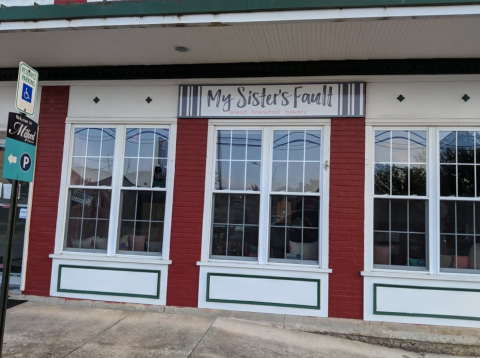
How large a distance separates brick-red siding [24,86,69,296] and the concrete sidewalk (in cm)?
46

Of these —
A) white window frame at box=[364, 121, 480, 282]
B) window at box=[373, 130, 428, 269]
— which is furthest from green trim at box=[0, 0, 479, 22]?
window at box=[373, 130, 428, 269]

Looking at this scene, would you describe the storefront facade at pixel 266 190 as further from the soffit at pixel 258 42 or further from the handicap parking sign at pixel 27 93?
the handicap parking sign at pixel 27 93

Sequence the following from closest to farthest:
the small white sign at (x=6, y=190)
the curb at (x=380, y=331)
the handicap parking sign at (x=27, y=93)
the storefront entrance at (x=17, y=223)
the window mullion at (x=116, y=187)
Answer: the handicap parking sign at (x=27, y=93) < the curb at (x=380, y=331) < the window mullion at (x=116, y=187) < the storefront entrance at (x=17, y=223) < the small white sign at (x=6, y=190)

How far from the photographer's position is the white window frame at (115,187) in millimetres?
5625

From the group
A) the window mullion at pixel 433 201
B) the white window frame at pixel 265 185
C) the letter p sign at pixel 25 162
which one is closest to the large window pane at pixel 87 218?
the white window frame at pixel 265 185

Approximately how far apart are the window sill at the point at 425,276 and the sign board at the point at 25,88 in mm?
4550

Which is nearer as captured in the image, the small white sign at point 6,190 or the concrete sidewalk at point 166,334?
the concrete sidewalk at point 166,334

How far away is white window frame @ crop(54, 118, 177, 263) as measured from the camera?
18.5 ft

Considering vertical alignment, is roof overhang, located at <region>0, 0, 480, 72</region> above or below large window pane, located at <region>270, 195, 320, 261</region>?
above

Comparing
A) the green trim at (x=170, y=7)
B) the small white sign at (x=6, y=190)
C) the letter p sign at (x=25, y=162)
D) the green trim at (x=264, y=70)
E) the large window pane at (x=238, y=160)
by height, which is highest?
the green trim at (x=170, y=7)

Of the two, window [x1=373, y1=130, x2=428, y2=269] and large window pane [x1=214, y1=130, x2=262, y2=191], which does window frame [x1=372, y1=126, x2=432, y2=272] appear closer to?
window [x1=373, y1=130, x2=428, y2=269]

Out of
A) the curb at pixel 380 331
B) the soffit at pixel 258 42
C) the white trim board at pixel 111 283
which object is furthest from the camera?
the white trim board at pixel 111 283

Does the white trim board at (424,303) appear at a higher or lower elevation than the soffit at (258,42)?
lower

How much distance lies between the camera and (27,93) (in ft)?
11.3
